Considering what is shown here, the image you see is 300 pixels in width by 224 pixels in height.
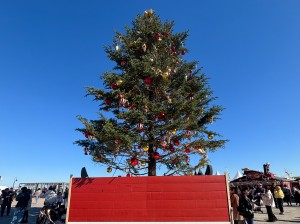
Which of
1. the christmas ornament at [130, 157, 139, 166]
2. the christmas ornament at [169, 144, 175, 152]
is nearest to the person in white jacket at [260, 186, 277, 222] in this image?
the christmas ornament at [169, 144, 175, 152]

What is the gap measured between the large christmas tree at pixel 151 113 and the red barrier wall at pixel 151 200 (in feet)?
7.57

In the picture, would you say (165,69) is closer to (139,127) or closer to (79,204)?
(139,127)

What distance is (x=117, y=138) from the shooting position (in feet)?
39.1

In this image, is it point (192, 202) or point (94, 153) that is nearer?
point (192, 202)

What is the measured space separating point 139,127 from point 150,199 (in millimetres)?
3748

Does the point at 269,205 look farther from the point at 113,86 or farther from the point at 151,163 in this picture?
the point at 113,86

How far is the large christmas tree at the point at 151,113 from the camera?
496 inches

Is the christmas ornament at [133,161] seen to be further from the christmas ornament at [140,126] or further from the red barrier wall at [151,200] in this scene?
the red barrier wall at [151,200]

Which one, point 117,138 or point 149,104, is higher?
point 149,104

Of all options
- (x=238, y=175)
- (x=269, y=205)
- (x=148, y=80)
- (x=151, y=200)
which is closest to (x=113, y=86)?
(x=148, y=80)

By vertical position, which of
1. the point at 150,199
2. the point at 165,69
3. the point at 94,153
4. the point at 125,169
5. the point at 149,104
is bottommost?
the point at 150,199

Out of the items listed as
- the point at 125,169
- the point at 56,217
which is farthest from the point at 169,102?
the point at 56,217

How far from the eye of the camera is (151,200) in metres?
10.0

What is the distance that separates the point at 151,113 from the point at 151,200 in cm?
449
